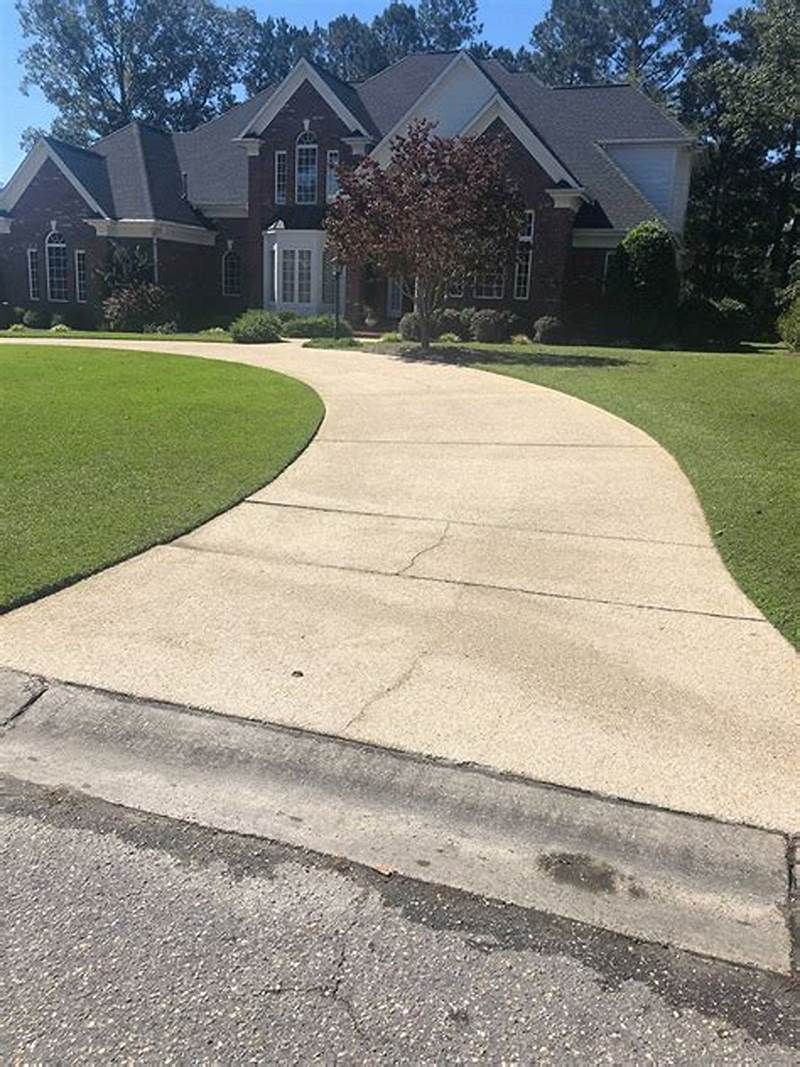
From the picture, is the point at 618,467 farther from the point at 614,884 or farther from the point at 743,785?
the point at 614,884

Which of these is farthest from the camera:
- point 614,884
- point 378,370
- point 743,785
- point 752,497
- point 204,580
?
point 378,370

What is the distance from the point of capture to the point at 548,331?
26109 millimetres

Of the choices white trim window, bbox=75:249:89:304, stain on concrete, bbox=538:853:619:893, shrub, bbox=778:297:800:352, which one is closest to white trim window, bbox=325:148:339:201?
white trim window, bbox=75:249:89:304

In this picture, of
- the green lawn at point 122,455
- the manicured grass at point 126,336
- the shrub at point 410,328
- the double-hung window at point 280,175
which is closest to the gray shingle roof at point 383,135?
the double-hung window at point 280,175

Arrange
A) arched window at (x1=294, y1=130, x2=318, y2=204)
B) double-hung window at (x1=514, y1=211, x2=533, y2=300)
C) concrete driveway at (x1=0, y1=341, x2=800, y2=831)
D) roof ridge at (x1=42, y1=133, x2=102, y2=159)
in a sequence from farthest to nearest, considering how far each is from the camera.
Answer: roof ridge at (x1=42, y1=133, x2=102, y2=159)
arched window at (x1=294, y1=130, x2=318, y2=204)
double-hung window at (x1=514, y1=211, x2=533, y2=300)
concrete driveway at (x1=0, y1=341, x2=800, y2=831)

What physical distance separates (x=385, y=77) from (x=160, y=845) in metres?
35.1

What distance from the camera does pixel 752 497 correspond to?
7570 millimetres

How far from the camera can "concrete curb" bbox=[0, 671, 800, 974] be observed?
2.78 metres

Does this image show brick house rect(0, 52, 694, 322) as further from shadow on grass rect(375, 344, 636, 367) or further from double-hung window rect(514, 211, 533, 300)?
shadow on grass rect(375, 344, 636, 367)

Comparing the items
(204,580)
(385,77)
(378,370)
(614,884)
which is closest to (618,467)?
(204,580)

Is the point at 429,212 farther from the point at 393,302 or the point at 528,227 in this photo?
the point at 393,302

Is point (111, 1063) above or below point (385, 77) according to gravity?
below

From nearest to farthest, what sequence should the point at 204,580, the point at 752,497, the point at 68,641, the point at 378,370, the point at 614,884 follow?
the point at 614,884 → the point at 68,641 → the point at 204,580 → the point at 752,497 → the point at 378,370

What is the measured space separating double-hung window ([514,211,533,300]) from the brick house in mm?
49
